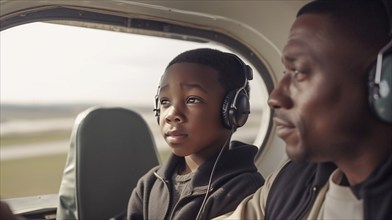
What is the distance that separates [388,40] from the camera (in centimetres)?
92

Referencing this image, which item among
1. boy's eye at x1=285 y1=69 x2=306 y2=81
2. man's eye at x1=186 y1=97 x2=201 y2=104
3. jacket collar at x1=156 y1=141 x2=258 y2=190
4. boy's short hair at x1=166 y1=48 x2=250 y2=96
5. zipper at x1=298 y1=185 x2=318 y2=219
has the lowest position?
zipper at x1=298 y1=185 x2=318 y2=219

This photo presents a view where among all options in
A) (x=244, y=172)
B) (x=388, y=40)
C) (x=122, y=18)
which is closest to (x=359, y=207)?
(x=388, y=40)

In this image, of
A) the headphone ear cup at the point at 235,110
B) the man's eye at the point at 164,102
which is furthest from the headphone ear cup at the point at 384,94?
the man's eye at the point at 164,102

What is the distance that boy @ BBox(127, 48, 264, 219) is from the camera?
57.1 inches

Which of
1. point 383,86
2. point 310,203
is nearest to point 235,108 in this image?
point 310,203

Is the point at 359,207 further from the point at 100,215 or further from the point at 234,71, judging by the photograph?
the point at 100,215

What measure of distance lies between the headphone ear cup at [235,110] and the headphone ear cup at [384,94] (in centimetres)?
62

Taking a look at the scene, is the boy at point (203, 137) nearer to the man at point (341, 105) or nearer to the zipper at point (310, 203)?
the zipper at point (310, 203)

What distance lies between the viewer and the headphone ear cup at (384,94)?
85 centimetres

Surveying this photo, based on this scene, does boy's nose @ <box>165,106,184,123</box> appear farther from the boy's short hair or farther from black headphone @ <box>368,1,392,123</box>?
black headphone @ <box>368,1,392,123</box>

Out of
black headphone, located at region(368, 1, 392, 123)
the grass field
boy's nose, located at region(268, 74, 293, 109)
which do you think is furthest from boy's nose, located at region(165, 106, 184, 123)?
the grass field

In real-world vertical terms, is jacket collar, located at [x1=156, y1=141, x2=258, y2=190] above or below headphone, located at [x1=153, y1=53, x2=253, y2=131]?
below

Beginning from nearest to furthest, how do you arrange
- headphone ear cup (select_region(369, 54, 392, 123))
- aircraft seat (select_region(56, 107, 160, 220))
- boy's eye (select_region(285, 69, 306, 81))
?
headphone ear cup (select_region(369, 54, 392, 123)) → boy's eye (select_region(285, 69, 306, 81)) → aircraft seat (select_region(56, 107, 160, 220))

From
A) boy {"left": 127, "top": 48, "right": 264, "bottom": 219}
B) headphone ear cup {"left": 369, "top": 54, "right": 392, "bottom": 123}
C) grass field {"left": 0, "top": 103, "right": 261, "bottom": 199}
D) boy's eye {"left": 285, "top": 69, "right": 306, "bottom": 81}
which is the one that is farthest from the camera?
grass field {"left": 0, "top": 103, "right": 261, "bottom": 199}
